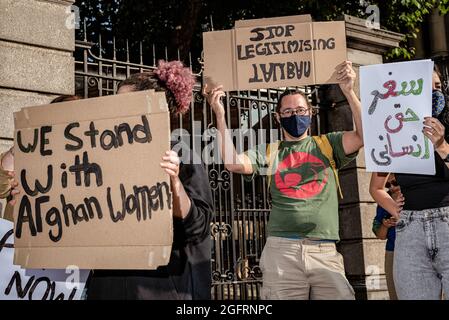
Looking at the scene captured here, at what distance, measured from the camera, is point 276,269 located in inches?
126

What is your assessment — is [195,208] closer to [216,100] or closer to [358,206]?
[216,100]

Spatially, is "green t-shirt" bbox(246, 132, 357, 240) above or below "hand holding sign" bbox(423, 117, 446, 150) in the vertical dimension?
below

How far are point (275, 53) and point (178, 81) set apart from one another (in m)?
1.49

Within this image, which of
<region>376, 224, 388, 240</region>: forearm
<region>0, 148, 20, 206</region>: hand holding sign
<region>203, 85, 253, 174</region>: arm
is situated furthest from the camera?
<region>376, 224, 388, 240</region>: forearm

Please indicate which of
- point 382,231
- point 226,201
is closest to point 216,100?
point 382,231

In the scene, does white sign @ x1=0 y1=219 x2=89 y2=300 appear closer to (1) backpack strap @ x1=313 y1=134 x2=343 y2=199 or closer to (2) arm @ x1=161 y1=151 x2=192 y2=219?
(2) arm @ x1=161 y1=151 x2=192 y2=219

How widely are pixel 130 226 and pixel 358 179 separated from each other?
494cm

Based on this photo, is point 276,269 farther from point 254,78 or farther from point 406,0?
point 406,0

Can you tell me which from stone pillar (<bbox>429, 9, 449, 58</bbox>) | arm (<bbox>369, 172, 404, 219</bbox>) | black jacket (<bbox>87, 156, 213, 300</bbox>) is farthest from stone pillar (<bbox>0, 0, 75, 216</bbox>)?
stone pillar (<bbox>429, 9, 449, 58</bbox>)

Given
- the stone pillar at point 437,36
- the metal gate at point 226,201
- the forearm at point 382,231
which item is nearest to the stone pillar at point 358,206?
the metal gate at point 226,201

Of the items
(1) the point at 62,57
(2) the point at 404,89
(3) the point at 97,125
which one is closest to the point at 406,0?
(1) the point at 62,57

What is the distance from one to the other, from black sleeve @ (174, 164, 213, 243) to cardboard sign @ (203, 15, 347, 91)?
1.46 metres

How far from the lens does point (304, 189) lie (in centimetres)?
325

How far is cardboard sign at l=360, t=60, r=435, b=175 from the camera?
9.60 feet
